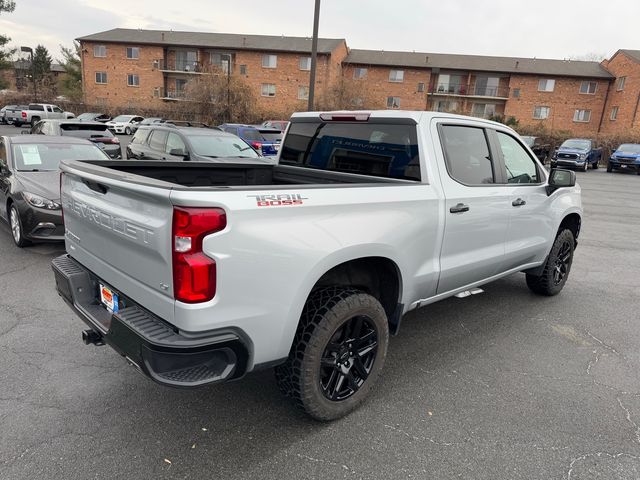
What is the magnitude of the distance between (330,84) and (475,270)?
4283 centimetres

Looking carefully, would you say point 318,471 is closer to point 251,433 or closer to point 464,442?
point 251,433

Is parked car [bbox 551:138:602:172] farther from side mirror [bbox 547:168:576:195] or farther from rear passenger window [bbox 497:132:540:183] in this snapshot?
rear passenger window [bbox 497:132:540:183]

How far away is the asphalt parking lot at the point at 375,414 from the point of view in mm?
2512

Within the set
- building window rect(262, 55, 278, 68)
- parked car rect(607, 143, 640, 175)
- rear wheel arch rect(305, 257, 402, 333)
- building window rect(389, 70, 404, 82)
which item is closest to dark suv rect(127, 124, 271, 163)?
rear wheel arch rect(305, 257, 402, 333)

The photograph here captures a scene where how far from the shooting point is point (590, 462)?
8.61 ft

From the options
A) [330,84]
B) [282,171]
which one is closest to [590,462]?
[282,171]

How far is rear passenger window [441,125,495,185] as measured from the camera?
3.54 metres

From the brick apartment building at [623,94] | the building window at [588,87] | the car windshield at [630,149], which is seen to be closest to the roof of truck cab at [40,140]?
the car windshield at [630,149]

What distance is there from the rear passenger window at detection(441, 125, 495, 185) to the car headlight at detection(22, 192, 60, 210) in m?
5.00

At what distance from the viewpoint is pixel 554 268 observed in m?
5.14

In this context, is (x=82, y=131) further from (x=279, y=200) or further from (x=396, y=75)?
(x=396, y=75)

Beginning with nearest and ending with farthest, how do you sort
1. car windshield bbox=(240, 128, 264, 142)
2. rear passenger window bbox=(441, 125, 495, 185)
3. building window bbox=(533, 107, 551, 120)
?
rear passenger window bbox=(441, 125, 495, 185) → car windshield bbox=(240, 128, 264, 142) → building window bbox=(533, 107, 551, 120)

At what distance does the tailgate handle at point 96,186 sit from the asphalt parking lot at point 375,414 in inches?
55.3

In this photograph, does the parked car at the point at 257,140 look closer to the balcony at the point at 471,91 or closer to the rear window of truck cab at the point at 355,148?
the rear window of truck cab at the point at 355,148
